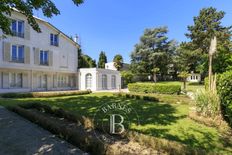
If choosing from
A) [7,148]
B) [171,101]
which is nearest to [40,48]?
[171,101]

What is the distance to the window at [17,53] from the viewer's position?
2497 centimetres

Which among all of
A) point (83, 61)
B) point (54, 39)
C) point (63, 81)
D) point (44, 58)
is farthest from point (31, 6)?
point (83, 61)

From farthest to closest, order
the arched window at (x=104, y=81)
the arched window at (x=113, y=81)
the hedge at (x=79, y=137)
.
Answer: the arched window at (x=113, y=81), the arched window at (x=104, y=81), the hedge at (x=79, y=137)

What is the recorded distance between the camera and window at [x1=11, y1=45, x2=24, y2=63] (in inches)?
983

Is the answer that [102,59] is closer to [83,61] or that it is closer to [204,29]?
[83,61]

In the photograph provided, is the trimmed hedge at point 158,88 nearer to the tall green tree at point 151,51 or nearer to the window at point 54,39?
the window at point 54,39

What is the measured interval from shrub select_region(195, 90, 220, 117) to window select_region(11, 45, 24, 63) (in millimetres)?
22863

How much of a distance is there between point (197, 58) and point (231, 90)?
4465 centimetres

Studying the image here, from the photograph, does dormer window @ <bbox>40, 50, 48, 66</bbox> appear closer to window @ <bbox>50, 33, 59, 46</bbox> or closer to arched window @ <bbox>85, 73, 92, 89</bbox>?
window @ <bbox>50, 33, 59, 46</bbox>

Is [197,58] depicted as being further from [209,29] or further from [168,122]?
[168,122]

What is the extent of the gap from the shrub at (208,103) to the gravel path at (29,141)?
6851 mm

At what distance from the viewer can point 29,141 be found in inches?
235

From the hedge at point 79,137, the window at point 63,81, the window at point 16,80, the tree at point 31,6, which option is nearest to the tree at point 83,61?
the window at point 63,81

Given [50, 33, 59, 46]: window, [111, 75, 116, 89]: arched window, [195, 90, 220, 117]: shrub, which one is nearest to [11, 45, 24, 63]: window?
[50, 33, 59, 46]: window
